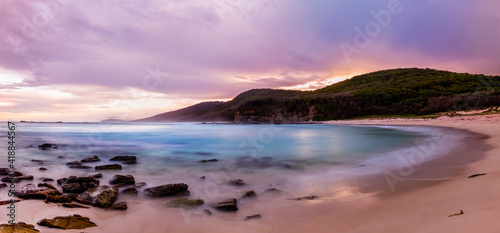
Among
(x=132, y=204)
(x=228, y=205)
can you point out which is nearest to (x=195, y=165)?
(x=132, y=204)

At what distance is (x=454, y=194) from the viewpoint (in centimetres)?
484

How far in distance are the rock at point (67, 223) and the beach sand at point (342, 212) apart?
114 mm

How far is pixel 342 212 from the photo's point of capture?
18.7ft

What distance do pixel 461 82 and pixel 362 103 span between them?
133 ft

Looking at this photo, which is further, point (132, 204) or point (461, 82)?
point (461, 82)

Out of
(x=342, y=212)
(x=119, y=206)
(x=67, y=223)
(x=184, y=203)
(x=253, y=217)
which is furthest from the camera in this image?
(x=184, y=203)

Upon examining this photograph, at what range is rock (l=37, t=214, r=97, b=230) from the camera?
473cm

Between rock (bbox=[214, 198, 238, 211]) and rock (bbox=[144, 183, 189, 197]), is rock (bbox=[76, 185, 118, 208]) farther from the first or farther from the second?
rock (bbox=[214, 198, 238, 211])

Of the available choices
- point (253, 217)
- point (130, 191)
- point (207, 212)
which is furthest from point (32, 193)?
point (253, 217)

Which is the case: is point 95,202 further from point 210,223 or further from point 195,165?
point 195,165

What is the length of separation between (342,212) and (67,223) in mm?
5788

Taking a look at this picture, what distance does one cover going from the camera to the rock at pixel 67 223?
4.73m

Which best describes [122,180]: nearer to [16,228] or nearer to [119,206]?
[119,206]

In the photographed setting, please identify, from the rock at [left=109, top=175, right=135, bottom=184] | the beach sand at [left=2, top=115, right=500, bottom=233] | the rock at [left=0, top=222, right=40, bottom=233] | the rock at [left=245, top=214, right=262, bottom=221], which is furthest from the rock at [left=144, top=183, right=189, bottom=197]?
the rock at [left=0, top=222, right=40, bottom=233]
